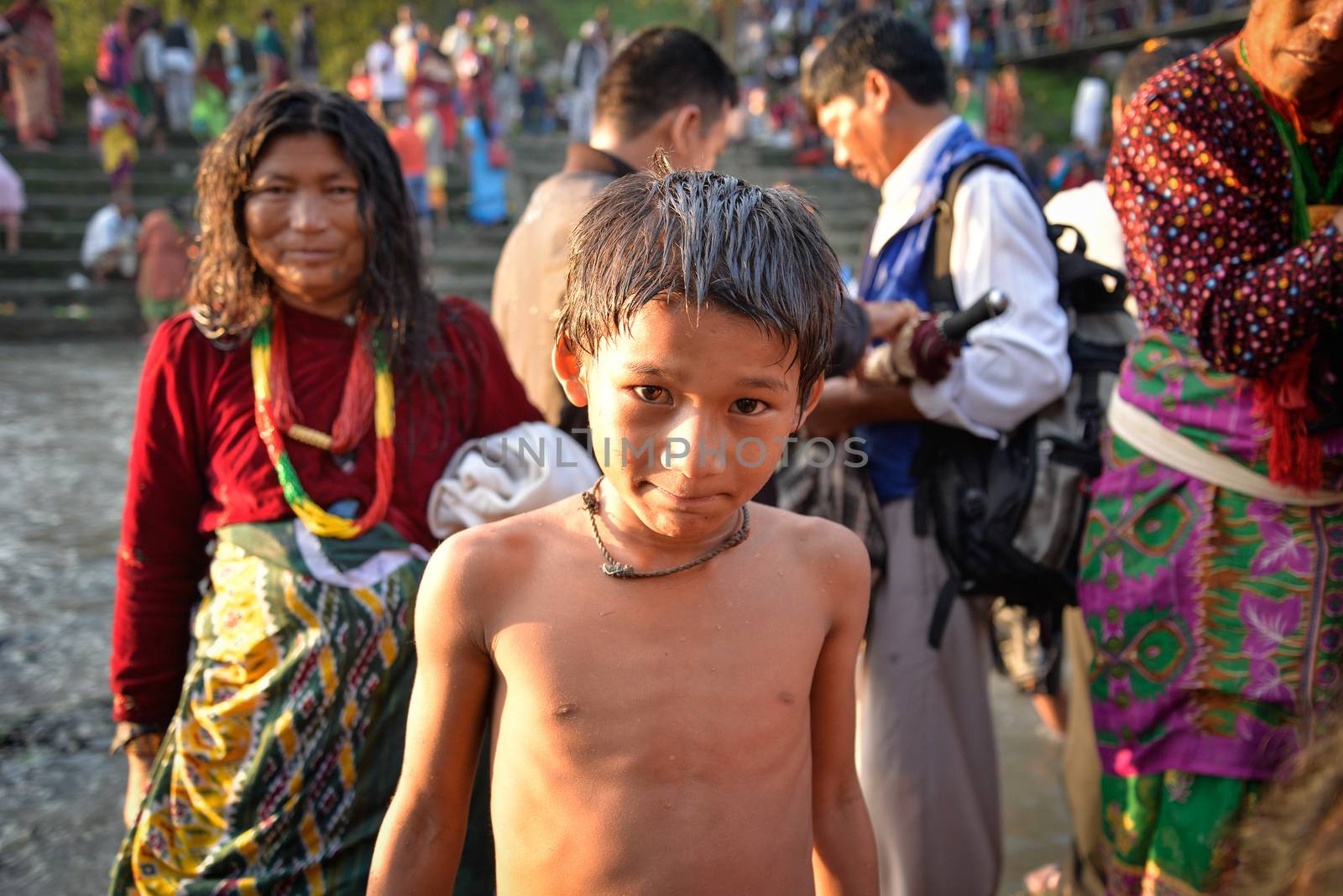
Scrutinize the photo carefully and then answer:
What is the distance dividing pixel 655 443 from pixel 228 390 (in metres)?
1.17

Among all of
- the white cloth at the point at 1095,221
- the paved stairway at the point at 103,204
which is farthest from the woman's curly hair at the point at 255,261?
the paved stairway at the point at 103,204

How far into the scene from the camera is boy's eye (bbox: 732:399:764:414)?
138 centimetres

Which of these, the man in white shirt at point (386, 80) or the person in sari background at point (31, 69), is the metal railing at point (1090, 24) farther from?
the person in sari background at point (31, 69)

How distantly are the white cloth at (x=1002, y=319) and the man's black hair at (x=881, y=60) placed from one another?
0.49 m

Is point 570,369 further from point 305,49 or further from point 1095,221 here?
point 305,49

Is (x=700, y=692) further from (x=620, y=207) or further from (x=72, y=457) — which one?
(x=72, y=457)

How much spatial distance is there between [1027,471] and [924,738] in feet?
2.29

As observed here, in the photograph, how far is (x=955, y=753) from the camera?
2617mm

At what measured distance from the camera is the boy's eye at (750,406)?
4.51 feet

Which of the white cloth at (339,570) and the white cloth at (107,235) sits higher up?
the white cloth at (339,570)

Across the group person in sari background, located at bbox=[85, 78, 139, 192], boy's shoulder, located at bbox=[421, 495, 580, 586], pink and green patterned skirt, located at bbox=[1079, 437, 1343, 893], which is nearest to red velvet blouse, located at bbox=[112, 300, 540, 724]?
boy's shoulder, located at bbox=[421, 495, 580, 586]

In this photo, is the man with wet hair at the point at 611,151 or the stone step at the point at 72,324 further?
the stone step at the point at 72,324

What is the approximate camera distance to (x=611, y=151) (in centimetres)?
289

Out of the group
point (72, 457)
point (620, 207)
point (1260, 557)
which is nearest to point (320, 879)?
point (620, 207)
